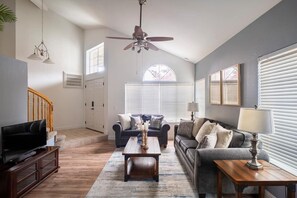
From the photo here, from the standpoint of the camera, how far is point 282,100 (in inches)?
84.5

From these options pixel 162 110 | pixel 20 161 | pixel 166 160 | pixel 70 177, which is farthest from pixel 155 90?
pixel 20 161

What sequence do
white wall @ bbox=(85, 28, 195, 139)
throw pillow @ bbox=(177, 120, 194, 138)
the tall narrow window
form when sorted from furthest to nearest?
the tall narrow window < white wall @ bbox=(85, 28, 195, 139) < throw pillow @ bbox=(177, 120, 194, 138)

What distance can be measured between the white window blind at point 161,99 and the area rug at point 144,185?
8.70 feet

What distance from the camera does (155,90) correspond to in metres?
5.97

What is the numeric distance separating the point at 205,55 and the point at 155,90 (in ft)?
6.66

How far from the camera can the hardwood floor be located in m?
2.56

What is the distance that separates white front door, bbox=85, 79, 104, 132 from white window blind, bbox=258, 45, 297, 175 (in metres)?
4.91

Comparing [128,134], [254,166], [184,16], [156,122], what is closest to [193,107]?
[156,122]

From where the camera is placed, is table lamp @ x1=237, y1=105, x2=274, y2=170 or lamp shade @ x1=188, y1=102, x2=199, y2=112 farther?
lamp shade @ x1=188, y1=102, x2=199, y2=112

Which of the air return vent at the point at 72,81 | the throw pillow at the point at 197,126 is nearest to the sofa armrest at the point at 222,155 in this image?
the throw pillow at the point at 197,126

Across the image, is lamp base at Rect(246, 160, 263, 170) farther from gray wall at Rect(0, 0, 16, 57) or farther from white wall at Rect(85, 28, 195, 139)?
gray wall at Rect(0, 0, 16, 57)

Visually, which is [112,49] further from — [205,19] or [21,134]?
[21,134]

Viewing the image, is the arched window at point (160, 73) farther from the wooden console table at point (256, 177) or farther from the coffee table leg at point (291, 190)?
the coffee table leg at point (291, 190)

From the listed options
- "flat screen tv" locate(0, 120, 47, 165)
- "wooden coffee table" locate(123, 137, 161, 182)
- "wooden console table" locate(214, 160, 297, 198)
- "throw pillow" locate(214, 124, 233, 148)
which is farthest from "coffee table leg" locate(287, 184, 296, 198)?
"flat screen tv" locate(0, 120, 47, 165)
